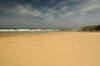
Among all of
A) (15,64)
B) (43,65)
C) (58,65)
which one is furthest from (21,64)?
(58,65)

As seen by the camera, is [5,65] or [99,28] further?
[99,28]

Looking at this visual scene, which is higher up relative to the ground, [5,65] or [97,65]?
[5,65]

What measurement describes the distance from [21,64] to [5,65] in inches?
13.0

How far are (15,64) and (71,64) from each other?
123 centimetres

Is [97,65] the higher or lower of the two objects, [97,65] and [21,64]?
the lower

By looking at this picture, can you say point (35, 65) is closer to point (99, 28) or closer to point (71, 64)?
point (71, 64)

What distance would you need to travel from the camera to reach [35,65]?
133 cm

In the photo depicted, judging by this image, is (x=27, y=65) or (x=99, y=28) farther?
(x=99, y=28)

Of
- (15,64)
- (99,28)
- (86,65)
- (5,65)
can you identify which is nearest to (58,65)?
(86,65)

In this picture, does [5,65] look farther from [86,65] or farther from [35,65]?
[86,65]

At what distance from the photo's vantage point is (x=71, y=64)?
137cm

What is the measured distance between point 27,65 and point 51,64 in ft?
1.69

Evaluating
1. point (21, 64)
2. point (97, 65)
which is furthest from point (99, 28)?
point (21, 64)

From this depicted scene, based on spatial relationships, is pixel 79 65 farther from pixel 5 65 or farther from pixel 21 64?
pixel 5 65
